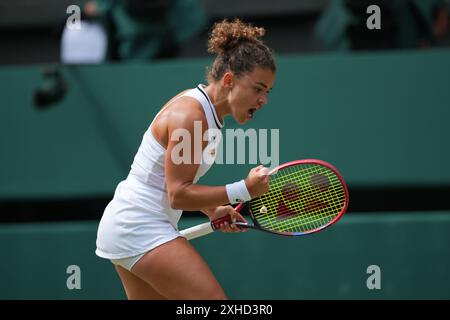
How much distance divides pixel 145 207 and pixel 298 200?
25.8 inches

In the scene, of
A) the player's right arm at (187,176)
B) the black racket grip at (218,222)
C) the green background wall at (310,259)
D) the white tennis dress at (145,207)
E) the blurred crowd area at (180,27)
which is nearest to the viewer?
the player's right arm at (187,176)

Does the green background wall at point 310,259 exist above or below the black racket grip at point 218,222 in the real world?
below

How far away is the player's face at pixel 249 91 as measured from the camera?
297 centimetres

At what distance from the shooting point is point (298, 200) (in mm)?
3350

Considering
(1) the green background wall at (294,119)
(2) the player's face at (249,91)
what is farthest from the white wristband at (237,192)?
(1) the green background wall at (294,119)

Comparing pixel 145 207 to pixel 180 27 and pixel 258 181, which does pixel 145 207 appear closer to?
pixel 258 181

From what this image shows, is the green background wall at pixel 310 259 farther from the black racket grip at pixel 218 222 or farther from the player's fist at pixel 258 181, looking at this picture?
the player's fist at pixel 258 181

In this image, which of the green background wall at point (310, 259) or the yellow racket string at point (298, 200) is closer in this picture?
the yellow racket string at point (298, 200)

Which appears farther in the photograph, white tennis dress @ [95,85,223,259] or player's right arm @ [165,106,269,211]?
white tennis dress @ [95,85,223,259]

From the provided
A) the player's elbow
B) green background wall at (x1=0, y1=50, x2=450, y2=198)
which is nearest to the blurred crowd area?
green background wall at (x1=0, y1=50, x2=450, y2=198)

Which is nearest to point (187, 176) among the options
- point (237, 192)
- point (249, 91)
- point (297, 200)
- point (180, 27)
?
point (237, 192)

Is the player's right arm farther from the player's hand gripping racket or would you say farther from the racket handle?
the player's hand gripping racket

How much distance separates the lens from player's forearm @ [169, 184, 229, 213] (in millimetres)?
2846

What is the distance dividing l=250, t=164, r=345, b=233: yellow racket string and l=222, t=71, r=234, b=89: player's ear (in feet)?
1.61
